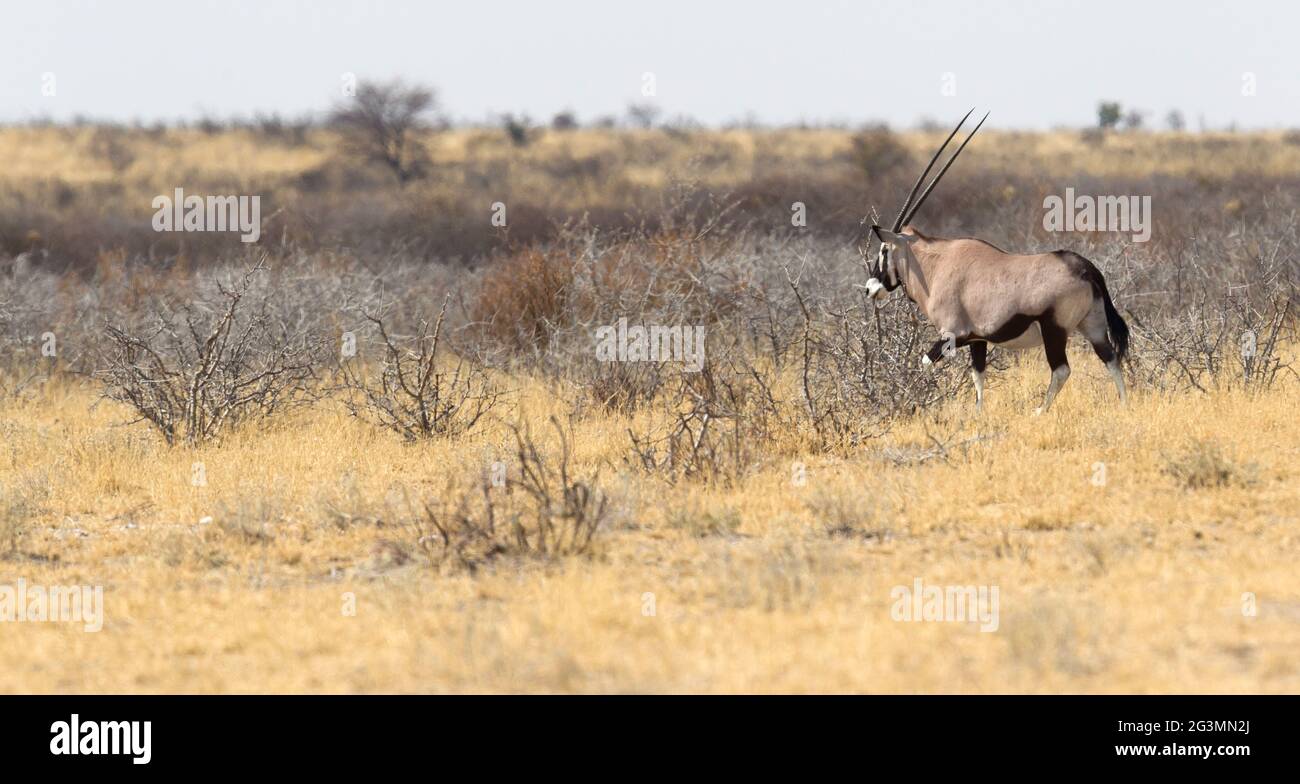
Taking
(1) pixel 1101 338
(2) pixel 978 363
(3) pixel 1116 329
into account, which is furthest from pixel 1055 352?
(2) pixel 978 363

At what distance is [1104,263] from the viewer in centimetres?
1239

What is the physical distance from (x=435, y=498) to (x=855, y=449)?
2668 mm

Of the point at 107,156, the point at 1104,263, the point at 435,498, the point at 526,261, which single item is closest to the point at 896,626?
the point at 435,498

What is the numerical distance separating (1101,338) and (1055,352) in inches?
13.5

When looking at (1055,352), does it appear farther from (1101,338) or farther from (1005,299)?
(1005,299)

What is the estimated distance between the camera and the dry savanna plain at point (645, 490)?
498 cm

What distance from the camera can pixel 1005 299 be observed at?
9.12 m

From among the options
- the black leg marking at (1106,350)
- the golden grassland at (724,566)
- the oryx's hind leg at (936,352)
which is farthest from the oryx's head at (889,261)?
the black leg marking at (1106,350)

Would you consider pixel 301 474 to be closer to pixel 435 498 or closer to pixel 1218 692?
pixel 435 498

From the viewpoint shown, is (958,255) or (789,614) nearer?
(789,614)

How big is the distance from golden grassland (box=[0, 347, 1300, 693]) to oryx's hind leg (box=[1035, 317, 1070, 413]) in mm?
320

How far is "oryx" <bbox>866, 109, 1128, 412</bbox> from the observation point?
29.7 ft

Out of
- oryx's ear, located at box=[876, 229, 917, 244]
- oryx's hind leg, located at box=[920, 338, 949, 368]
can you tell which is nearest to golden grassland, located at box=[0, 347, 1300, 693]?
oryx's hind leg, located at box=[920, 338, 949, 368]

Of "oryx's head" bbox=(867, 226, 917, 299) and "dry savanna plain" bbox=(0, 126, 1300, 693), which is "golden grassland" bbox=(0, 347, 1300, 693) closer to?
"dry savanna plain" bbox=(0, 126, 1300, 693)
